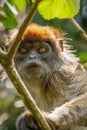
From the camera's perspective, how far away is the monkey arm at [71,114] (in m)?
4.27

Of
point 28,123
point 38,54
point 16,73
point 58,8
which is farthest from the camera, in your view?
point 38,54

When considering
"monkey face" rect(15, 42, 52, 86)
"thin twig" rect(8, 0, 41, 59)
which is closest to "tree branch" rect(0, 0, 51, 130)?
"thin twig" rect(8, 0, 41, 59)

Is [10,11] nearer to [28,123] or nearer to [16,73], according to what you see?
[16,73]

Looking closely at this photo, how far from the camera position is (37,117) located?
131 inches

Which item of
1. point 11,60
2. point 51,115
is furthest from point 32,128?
point 11,60

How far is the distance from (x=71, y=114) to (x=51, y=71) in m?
0.99

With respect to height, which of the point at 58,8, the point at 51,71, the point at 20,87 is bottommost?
the point at 51,71

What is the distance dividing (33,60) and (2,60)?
6.69ft

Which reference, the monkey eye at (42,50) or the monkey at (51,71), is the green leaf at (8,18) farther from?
the monkey eye at (42,50)

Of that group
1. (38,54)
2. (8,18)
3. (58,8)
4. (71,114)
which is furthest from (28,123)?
(38,54)

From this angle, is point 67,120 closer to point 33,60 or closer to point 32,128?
point 32,128

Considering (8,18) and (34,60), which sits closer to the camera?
(8,18)

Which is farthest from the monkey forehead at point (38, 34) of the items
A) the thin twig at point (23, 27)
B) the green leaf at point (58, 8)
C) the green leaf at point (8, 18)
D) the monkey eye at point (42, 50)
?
the thin twig at point (23, 27)

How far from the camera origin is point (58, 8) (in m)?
3.40
